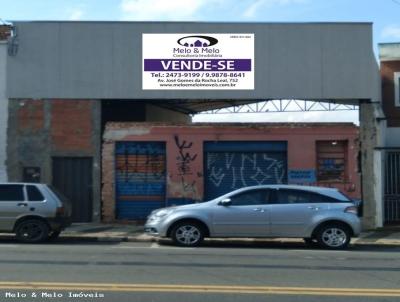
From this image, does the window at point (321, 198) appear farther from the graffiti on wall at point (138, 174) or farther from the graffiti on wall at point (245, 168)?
the graffiti on wall at point (138, 174)

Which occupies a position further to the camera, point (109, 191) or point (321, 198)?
point (109, 191)

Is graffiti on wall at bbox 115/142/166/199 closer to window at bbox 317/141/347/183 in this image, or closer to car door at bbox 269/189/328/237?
window at bbox 317/141/347/183

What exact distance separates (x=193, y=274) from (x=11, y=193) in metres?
7.14

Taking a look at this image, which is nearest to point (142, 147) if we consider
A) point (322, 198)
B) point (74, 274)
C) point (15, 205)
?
point (15, 205)

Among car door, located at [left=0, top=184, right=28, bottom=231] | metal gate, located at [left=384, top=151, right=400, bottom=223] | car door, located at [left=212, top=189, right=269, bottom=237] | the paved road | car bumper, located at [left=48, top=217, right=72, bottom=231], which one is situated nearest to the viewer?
the paved road

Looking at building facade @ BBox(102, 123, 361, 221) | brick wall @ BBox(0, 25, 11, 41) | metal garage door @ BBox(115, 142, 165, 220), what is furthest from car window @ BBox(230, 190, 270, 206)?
brick wall @ BBox(0, 25, 11, 41)

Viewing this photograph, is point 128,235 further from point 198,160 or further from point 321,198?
point 321,198

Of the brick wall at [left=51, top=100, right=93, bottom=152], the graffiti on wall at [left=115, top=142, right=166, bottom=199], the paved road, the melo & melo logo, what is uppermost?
the melo & melo logo

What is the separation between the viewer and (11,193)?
1475cm

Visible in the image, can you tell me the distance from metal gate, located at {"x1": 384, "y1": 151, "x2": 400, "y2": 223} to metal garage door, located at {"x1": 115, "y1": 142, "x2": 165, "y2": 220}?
783 centimetres

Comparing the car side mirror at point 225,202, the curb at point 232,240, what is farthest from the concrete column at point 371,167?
the car side mirror at point 225,202

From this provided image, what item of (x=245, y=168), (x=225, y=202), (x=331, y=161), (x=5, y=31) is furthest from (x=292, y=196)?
(x=5, y=31)

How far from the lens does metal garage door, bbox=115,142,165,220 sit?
19156mm

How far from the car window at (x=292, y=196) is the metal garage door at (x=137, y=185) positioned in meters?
5.98
